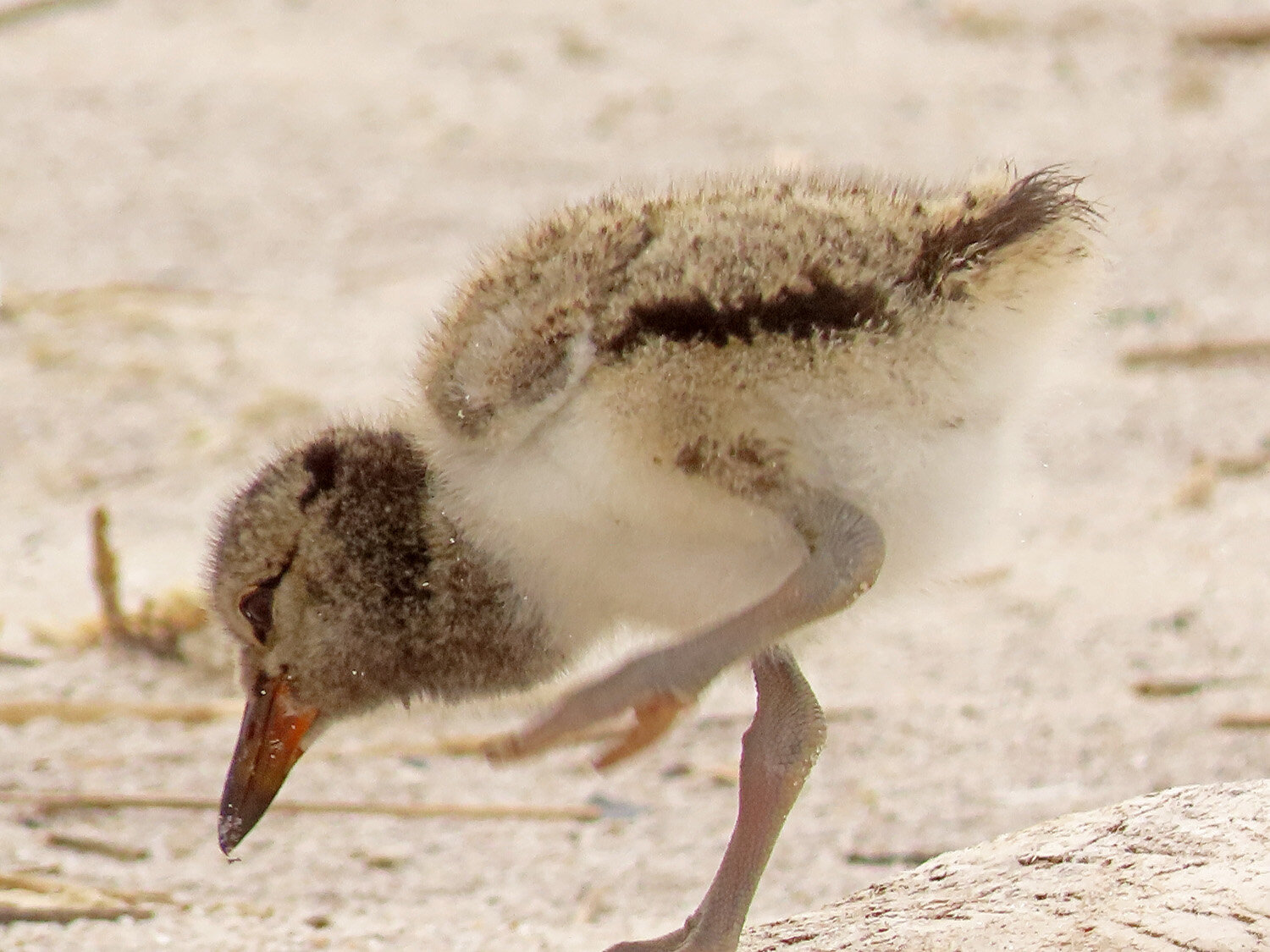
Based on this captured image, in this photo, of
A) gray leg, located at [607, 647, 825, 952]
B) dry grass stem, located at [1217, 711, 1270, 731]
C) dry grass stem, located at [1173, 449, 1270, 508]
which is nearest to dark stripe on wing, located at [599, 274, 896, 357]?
gray leg, located at [607, 647, 825, 952]

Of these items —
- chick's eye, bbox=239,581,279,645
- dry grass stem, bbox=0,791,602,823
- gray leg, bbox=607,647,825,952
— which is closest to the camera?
gray leg, bbox=607,647,825,952

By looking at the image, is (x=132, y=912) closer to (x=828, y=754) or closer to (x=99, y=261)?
(x=828, y=754)

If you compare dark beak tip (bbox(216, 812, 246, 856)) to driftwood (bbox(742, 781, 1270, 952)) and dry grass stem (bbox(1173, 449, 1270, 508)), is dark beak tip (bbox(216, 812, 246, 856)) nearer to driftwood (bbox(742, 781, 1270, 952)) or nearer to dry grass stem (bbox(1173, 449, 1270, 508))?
driftwood (bbox(742, 781, 1270, 952))

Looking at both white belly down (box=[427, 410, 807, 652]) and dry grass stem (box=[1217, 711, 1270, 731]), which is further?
dry grass stem (box=[1217, 711, 1270, 731])

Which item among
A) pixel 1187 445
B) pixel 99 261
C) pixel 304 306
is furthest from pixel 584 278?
pixel 99 261

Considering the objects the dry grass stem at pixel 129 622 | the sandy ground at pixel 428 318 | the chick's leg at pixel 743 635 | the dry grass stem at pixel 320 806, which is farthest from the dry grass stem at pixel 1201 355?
the chick's leg at pixel 743 635

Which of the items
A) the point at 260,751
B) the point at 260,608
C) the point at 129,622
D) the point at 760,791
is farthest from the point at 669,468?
the point at 129,622
